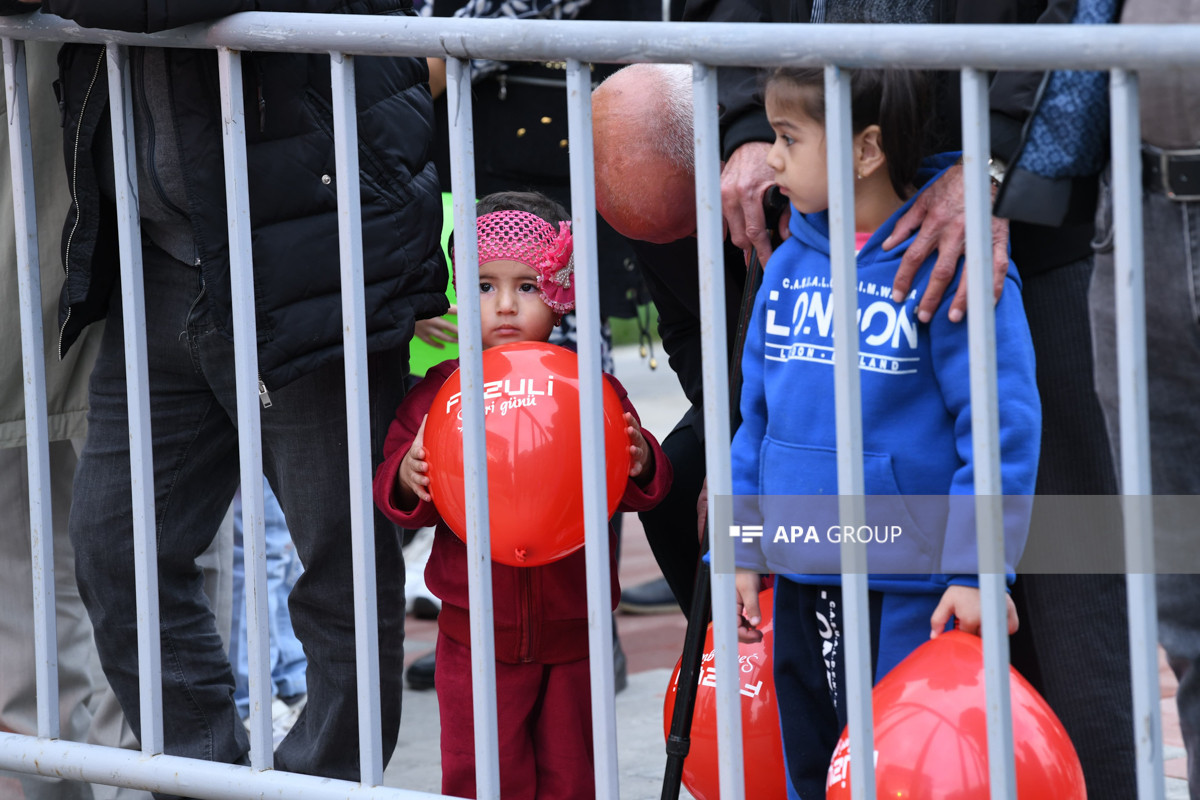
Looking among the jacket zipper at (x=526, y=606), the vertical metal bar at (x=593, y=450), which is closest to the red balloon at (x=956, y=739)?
the vertical metal bar at (x=593, y=450)

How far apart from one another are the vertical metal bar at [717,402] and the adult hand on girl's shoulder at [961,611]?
0.91ft

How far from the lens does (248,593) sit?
Result: 2.36 m

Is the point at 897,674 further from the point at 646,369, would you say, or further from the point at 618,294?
the point at 646,369

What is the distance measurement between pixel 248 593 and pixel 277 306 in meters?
0.47

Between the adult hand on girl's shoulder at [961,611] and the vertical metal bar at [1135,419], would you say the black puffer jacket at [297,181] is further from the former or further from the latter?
the vertical metal bar at [1135,419]

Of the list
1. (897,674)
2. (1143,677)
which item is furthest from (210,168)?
(1143,677)

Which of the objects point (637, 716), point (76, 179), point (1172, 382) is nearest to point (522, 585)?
point (76, 179)

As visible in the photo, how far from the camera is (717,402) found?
6.37ft

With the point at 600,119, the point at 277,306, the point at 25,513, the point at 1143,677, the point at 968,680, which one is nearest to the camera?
the point at 1143,677

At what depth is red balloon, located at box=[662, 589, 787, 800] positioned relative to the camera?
238cm

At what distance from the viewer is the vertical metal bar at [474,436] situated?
210 cm

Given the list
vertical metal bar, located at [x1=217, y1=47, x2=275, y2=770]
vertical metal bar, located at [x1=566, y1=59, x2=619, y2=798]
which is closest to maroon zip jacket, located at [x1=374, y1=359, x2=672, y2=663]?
vertical metal bar, located at [x1=217, y1=47, x2=275, y2=770]

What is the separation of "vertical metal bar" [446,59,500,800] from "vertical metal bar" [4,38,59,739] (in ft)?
2.74

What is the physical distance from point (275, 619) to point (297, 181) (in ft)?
7.38
